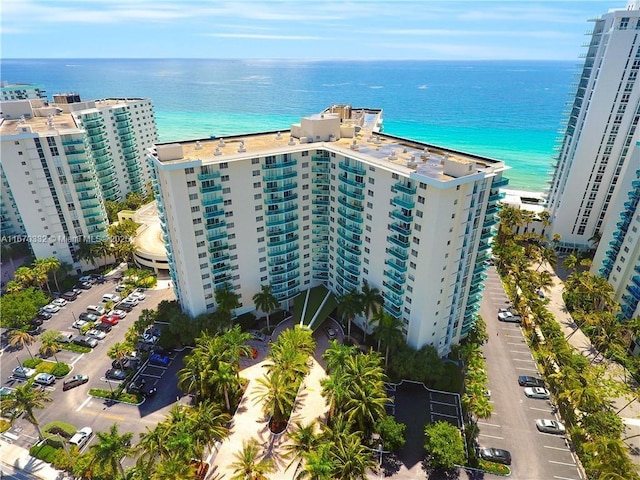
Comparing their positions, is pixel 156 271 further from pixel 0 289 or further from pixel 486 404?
pixel 486 404

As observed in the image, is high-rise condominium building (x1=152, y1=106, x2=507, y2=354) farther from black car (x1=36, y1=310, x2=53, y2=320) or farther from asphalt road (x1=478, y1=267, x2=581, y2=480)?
black car (x1=36, y1=310, x2=53, y2=320)

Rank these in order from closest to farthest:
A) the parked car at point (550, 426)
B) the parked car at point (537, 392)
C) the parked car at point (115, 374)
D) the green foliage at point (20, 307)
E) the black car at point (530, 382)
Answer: the parked car at point (550, 426), the parked car at point (537, 392), the black car at point (530, 382), the parked car at point (115, 374), the green foliage at point (20, 307)

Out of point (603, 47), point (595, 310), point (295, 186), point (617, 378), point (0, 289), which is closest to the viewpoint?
point (617, 378)

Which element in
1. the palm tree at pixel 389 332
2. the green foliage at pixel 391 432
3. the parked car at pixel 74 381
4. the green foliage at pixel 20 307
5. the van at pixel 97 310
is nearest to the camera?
the green foliage at pixel 391 432

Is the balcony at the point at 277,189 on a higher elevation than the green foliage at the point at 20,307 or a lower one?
higher

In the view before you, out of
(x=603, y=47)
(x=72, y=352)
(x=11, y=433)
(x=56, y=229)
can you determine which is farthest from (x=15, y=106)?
(x=603, y=47)

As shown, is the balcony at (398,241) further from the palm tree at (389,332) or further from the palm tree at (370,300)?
the palm tree at (389,332)

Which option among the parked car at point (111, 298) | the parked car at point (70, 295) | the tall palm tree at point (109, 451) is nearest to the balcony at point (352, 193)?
the tall palm tree at point (109, 451)
